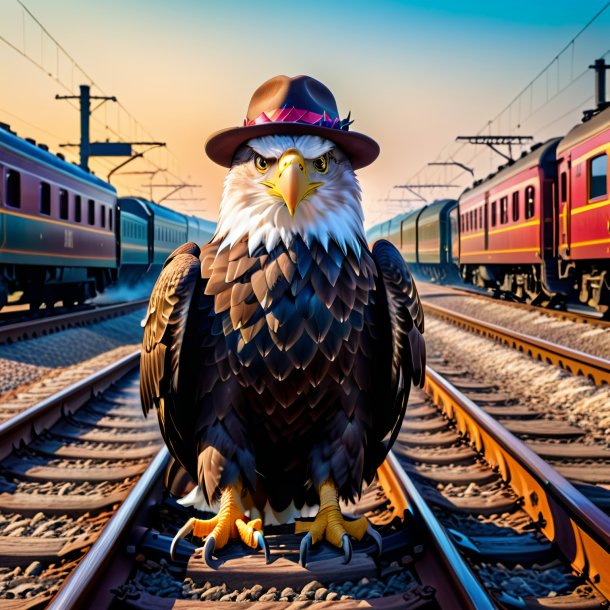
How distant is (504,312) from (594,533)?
13.2m

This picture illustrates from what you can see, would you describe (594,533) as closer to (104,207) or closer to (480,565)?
(480,565)

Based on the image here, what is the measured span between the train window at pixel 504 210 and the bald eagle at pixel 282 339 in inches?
631

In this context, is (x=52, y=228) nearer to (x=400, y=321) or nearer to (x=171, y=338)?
(x=171, y=338)

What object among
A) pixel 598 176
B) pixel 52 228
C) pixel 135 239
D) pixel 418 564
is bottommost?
pixel 418 564

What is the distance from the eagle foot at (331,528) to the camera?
238cm

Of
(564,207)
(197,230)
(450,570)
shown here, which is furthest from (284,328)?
(197,230)

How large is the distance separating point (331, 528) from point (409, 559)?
385 mm

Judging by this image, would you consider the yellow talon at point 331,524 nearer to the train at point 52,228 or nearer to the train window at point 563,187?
the train at point 52,228

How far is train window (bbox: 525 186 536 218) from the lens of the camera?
15094mm

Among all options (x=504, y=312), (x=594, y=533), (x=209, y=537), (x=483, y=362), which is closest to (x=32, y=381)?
(x=483, y=362)

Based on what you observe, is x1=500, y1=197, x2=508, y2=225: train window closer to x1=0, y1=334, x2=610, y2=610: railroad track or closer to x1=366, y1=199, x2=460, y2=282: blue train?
x1=366, y1=199, x2=460, y2=282: blue train

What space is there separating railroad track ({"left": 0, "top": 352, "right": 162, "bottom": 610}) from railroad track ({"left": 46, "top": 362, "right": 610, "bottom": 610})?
0.31 meters

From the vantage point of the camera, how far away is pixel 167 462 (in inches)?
159

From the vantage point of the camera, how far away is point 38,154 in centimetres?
1354
